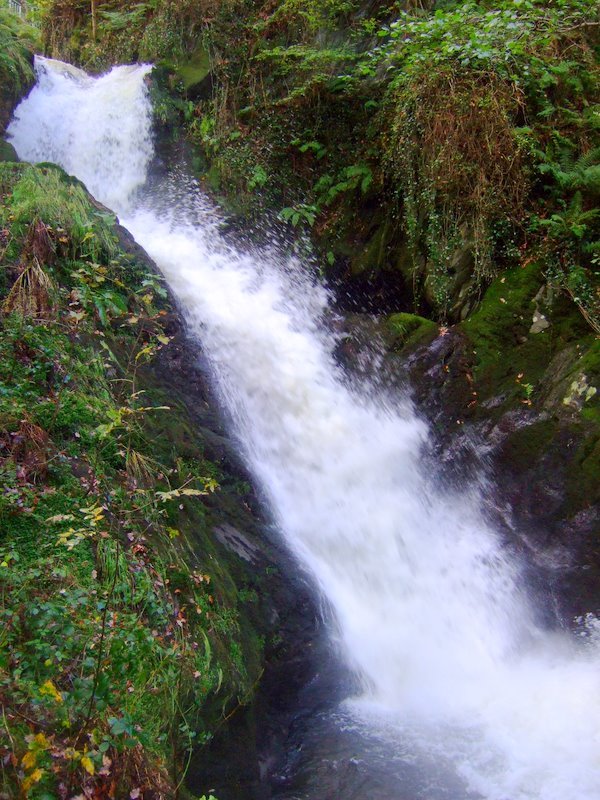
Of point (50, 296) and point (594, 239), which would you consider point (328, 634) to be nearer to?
point (50, 296)

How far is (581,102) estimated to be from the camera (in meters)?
7.21

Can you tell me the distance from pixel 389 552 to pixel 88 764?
3691mm

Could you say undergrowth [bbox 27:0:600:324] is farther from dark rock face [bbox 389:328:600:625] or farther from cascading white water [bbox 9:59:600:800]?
cascading white water [bbox 9:59:600:800]

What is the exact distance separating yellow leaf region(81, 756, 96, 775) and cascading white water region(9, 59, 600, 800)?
2.74 m

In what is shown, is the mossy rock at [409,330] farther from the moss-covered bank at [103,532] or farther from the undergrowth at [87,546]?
the undergrowth at [87,546]

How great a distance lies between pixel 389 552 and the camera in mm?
5473

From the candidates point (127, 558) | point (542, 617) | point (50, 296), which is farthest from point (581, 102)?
point (127, 558)

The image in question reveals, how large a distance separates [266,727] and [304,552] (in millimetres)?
1425

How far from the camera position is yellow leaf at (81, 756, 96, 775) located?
2174 millimetres

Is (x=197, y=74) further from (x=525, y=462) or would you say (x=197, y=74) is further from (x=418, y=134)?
(x=525, y=462)

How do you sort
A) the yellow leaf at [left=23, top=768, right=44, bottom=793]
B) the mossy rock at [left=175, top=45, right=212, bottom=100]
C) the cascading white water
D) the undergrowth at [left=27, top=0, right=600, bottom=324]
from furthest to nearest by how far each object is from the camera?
1. the mossy rock at [left=175, top=45, right=212, bottom=100]
2. the undergrowth at [left=27, top=0, right=600, bottom=324]
3. the cascading white water
4. the yellow leaf at [left=23, top=768, right=44, bottom=793]

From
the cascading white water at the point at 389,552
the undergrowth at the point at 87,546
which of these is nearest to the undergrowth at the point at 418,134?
the cascading white water at the point at 389,552

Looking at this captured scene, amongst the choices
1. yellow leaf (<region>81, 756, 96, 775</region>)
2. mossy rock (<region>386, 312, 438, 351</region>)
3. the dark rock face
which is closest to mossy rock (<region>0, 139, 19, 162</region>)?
mossy rock (<region>386, 312, 438, 351</region>)

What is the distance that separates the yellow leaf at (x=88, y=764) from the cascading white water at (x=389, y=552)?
2736 millimetres
